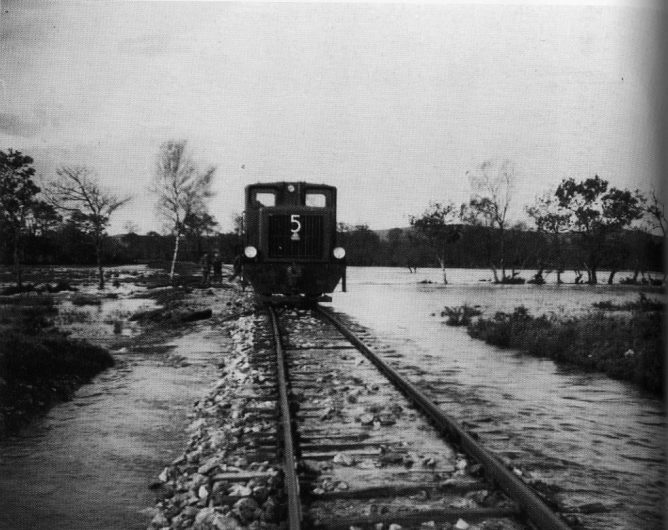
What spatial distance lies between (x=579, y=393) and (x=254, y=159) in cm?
334

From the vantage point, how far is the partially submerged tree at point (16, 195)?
3.59 metres

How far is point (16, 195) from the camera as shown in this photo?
3695 millimetres

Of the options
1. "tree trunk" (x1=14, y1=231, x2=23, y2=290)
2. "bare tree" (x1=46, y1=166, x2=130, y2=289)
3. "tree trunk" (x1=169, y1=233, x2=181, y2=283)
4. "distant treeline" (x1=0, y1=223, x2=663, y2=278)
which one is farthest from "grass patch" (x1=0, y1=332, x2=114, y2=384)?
"tree trunk" (x1=169, y1=233, x2=181, y2=283)

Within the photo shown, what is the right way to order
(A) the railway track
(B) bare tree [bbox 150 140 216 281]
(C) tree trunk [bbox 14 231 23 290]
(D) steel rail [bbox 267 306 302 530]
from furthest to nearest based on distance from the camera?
1. (B) bare tree [bbox 150 140 216 281]
2. (C) tree trunk [bbox 14 231 23 290]
3. (A) the railway track
4. (D) steel rail [bbox 267 306 302 530]

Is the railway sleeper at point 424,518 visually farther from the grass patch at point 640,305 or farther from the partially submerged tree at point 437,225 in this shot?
the partially submerged tree at point 437,225

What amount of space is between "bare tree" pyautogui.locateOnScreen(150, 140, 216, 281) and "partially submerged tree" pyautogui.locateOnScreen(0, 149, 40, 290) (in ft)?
2.91

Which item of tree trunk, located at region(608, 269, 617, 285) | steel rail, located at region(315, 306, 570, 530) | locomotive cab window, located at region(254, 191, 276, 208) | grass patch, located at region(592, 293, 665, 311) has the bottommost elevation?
steel rail, located at region(315, 306, 570, 530)

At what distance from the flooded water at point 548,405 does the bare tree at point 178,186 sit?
2.58 meters

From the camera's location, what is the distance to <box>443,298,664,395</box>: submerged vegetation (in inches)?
146

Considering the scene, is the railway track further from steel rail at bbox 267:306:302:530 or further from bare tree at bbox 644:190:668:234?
bare tree at bbox 644:190:668:234

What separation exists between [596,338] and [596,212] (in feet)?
5.63

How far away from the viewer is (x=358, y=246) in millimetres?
6496

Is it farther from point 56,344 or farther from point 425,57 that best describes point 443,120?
point 56,344

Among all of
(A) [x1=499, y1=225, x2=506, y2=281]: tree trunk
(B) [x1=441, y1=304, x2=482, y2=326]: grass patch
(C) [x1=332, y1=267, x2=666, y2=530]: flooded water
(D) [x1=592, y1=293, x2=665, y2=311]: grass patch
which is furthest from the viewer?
(B) [x1=441, y1=304, x2=482, y2=326]: grass patch
